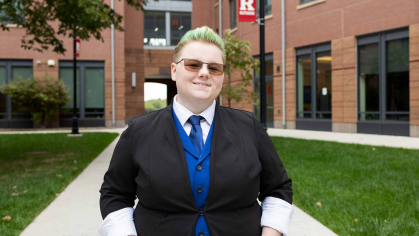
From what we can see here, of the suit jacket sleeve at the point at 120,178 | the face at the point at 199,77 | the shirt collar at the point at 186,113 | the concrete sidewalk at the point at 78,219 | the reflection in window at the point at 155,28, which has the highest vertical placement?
the reflection in window at the point at 155,28

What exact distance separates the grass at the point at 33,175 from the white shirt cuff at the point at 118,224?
2826 millimetres

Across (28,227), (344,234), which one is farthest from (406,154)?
(28,227)

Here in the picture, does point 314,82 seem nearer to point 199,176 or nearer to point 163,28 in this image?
point 163,28

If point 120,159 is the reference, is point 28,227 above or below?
below

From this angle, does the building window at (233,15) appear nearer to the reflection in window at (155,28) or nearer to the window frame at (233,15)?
the window frame at (233,15)

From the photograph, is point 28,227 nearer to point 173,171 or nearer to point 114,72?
point 173,171

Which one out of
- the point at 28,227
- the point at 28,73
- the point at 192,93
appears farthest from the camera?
the point at 28,73

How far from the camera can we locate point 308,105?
2100 cm

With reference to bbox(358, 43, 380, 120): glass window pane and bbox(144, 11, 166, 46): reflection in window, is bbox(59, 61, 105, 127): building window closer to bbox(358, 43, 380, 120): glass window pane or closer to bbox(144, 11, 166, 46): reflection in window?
bbox(144, 11, 166, 46): reflection in window

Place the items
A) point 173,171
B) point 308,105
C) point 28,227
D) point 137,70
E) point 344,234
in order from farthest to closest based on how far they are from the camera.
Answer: point 137,70 < point 308,105 < point 28,227 < point 344,234 < point 173,171

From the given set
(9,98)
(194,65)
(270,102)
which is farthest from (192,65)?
(9,98)

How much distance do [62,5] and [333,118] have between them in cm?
1398

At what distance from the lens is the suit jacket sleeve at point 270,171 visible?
81.8 inches

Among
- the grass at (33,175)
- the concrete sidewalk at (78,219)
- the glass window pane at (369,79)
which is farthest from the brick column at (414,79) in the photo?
the concrete sidewalk at (78,219)
